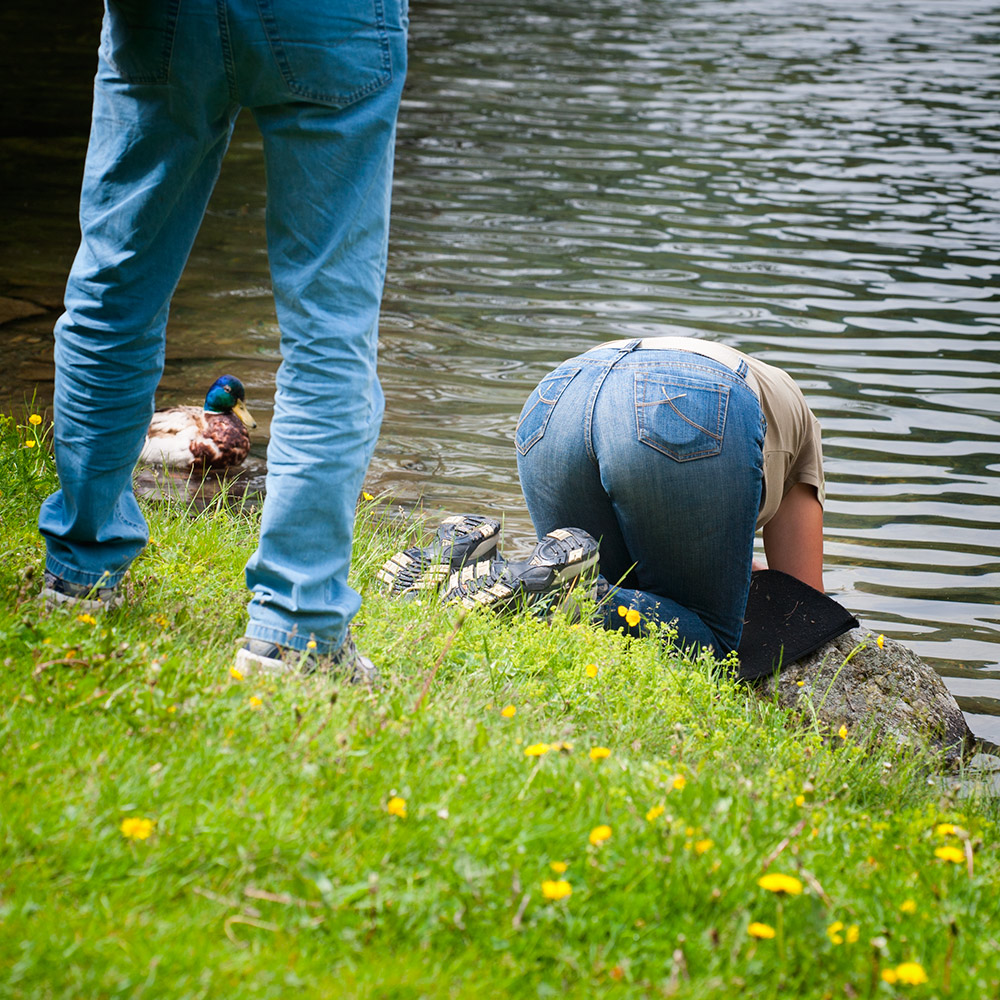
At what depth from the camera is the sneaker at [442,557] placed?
13.0ft

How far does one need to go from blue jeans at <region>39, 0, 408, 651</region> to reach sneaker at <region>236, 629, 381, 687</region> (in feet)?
0.10

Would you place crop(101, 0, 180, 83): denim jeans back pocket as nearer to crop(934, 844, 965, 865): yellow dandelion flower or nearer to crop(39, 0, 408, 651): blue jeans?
crop(39, 0, 408, 651): blue jeans

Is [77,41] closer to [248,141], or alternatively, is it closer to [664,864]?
[248,141]

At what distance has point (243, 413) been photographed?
6430 millimetres

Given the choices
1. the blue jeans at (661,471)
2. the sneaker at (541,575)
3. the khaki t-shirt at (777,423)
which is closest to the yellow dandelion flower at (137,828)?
the sneaker at (541,575)

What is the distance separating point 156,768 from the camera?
236cm

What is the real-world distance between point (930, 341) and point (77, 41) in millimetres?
16099

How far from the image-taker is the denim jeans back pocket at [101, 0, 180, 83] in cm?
264

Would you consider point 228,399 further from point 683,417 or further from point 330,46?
point 330,46

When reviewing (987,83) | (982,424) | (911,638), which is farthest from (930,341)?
(987,83)

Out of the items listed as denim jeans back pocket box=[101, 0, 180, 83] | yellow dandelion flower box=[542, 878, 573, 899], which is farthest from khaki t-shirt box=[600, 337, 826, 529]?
yellow dandelion flower box=[542, 878, 573, 899]

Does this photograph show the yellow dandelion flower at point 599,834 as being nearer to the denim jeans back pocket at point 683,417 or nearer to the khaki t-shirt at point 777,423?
the denim jeans back pocket at point 683,417

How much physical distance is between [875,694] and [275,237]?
8.95 feet

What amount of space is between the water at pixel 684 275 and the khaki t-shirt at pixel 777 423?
1.28m
